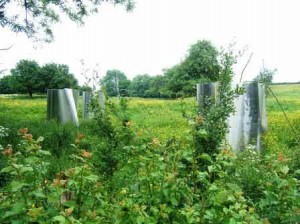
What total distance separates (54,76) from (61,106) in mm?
25528

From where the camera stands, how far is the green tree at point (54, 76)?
3588 cm

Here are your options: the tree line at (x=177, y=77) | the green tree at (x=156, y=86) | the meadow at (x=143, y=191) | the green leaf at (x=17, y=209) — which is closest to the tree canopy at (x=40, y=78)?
the tree line at (x=177, y=77)

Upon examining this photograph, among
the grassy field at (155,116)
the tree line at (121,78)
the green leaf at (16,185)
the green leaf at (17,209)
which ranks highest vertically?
the tree line at (121,78)

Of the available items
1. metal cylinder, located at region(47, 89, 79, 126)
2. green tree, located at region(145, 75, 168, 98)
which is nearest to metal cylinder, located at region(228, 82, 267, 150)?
metal cylinder, located at region(47, 89, 79, 126)

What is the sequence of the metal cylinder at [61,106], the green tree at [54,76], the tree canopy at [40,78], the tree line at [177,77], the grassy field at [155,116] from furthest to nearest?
the tree line at [177,77], the tree canopy at [40,78], the green tree at [54,76], the metal cylinder at [61,106], the grassy field at [155,116]

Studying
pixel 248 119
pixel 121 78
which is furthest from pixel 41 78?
pixel 248 119

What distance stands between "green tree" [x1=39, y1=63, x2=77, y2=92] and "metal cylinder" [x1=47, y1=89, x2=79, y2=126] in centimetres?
2168

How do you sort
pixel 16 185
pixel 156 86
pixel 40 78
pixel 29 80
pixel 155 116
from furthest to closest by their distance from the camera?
1. pixel 156 86
2. pixel 40 78
3. pixel 29 80
4. pixel 155 116
5. pixel 16 185

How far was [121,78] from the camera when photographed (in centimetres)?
1823

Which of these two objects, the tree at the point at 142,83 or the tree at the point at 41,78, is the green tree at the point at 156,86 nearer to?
the tree at the point at 142,83

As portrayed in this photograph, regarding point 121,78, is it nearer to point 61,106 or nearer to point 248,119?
point 61,106

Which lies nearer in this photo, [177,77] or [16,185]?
[16,185]

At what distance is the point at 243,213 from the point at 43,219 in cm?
104

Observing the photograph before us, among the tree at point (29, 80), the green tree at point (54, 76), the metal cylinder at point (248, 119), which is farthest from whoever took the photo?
the tree at point (29, 80)
